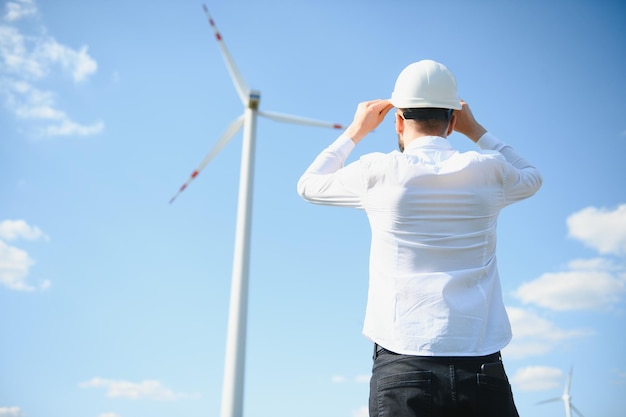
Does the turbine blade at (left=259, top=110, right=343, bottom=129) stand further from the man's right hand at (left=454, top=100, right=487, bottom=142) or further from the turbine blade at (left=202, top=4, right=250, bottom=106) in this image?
the man's right hand at (left=454, top=100, right=487, bottom=142)

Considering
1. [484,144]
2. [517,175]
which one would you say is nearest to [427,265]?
[517,175]

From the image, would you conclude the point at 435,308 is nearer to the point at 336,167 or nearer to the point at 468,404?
the point at 468,404

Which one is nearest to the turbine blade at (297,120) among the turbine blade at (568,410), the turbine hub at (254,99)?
the turbine hub at (254,99)

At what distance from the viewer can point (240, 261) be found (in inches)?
1109

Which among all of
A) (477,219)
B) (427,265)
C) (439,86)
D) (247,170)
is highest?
(247,170)

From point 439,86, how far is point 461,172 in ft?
2.14

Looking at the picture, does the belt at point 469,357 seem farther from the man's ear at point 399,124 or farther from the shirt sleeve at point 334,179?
the man's ear at point 399,124

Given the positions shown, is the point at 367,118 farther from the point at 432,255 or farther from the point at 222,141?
the point at 222,141

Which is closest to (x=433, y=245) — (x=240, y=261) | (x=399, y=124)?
(x=399, y=124)

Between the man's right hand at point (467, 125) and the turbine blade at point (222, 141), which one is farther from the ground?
the turbine blade at point (222, 141)

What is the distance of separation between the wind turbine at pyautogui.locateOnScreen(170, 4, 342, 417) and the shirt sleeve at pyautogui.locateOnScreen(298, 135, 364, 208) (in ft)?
77.6

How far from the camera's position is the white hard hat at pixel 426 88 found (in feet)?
13.4

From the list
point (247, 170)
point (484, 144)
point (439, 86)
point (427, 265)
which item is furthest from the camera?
point (247, 170)

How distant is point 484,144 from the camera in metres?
4.78
